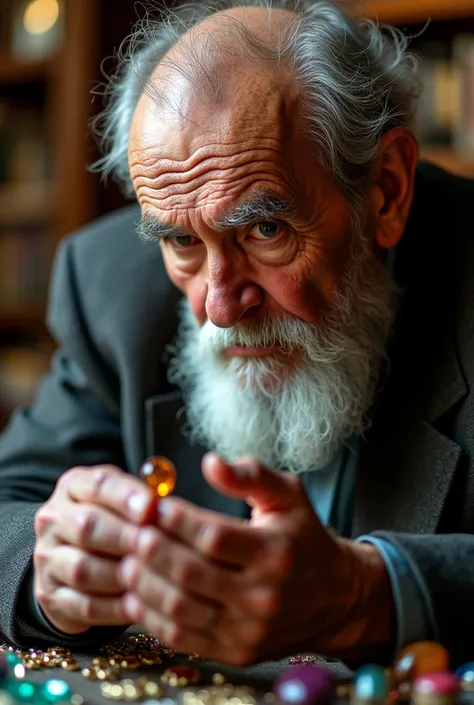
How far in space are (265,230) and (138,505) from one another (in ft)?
1.87

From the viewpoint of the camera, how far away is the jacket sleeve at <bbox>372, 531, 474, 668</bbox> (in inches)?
→ 39.7

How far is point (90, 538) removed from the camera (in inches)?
38.0

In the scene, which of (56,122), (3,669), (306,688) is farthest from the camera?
(56,122)

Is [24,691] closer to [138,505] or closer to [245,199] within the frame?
[138,505]

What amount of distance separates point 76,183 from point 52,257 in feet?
1.05

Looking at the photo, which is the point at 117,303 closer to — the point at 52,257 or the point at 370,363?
the point at 370,363

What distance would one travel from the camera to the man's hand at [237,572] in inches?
34.9

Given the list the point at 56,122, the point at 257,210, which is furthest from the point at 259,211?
the point at 56,122

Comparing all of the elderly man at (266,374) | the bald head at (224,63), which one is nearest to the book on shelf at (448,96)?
the elderly man at (266,374)

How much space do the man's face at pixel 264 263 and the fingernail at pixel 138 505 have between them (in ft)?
1.58

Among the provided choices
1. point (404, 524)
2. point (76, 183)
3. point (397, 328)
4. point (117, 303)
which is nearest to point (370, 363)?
point (397, 328)

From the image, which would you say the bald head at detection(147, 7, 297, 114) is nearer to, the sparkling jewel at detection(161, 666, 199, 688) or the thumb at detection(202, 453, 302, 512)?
the thumb at detection(202, 453, 302, 512)

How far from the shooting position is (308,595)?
93cm

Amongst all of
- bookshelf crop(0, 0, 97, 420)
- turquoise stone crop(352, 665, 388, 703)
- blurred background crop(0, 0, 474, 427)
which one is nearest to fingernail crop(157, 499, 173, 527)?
turquoise stone crop(352, 665, 388, 703)
